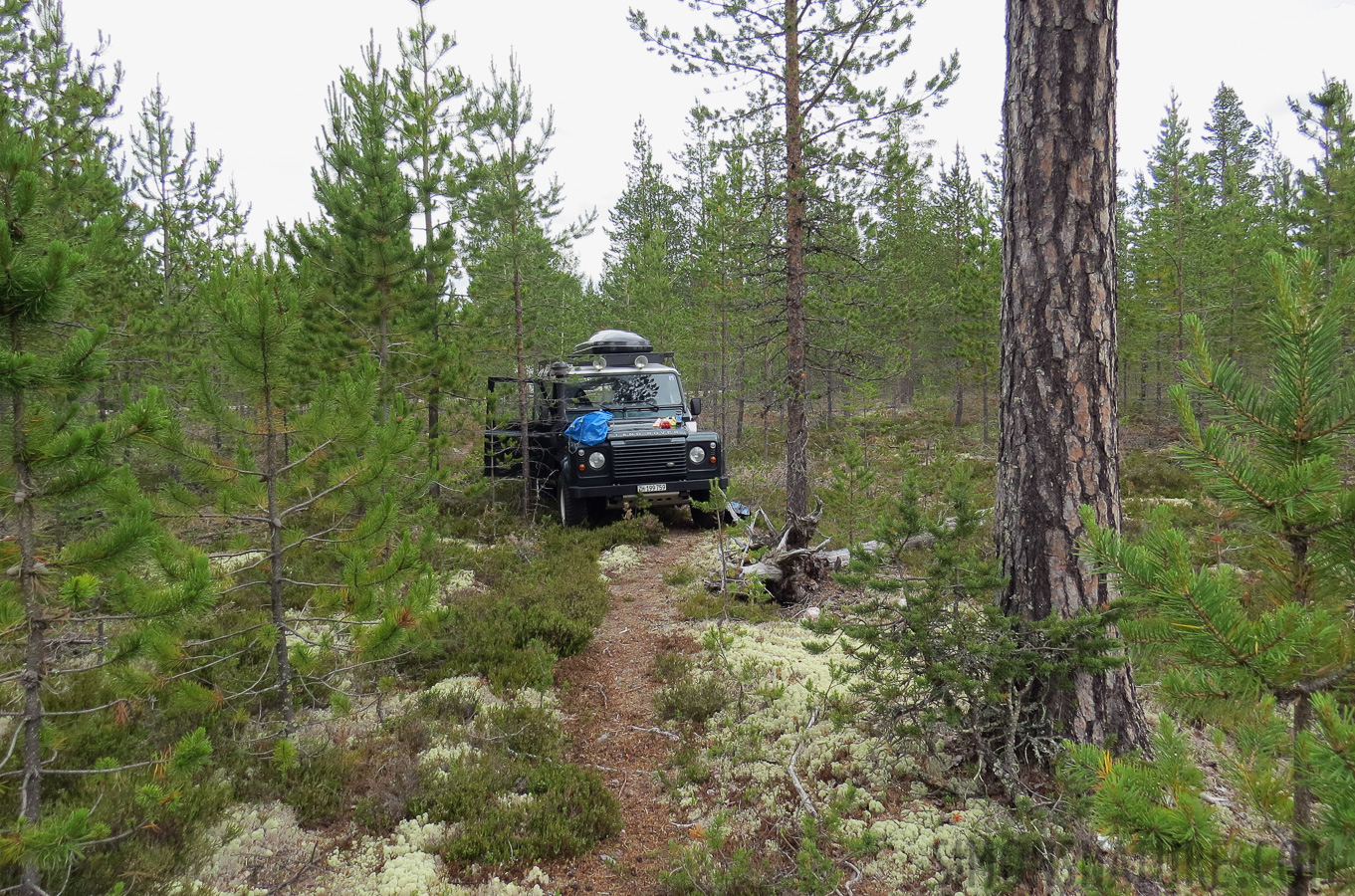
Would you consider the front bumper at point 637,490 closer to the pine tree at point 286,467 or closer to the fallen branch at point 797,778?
the pine tree at point 286,467

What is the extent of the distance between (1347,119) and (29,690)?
86.6ft

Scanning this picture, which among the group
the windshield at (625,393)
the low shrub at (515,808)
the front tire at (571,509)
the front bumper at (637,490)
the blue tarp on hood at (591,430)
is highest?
the windshield at (625,393)

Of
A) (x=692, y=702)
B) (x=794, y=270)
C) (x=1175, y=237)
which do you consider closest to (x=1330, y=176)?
(x=1175, y=237)

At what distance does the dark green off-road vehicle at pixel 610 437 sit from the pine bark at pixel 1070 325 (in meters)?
6.90

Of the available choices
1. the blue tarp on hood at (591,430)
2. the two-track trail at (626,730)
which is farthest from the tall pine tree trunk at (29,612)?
the blue tarp on hood at (591,430)

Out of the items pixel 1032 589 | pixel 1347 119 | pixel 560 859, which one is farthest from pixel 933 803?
pixel 1347 119

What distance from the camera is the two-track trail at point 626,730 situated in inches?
129

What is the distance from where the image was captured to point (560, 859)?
335 cm

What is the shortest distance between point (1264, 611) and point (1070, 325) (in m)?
1.98

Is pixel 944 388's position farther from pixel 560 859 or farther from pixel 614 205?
pixel 560 859

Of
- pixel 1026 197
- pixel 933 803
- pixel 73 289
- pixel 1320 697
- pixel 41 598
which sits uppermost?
pixel 1026 197

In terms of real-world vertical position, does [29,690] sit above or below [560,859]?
above

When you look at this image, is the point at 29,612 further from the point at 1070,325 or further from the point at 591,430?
the point at 591,430

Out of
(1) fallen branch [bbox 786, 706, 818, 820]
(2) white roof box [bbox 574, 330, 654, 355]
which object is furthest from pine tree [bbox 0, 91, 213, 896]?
(2) white roof box [bbox 574, 330, 654, 355]
